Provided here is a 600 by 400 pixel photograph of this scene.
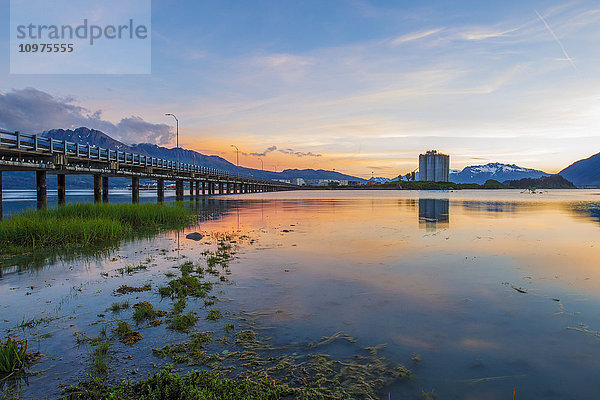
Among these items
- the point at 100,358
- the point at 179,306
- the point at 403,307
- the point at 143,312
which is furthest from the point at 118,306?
the point at 403,307

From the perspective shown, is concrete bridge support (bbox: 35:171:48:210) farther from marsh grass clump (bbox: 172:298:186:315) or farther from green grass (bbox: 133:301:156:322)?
green grass (bbox: 133:301:156:322)

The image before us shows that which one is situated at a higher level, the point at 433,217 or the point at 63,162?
the point at 63,162

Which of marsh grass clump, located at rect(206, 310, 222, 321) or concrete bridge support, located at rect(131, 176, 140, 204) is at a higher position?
concrete bridge support, located at rect(131, 176, 140, 204)

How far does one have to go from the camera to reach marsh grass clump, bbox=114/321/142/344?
626 centimetres

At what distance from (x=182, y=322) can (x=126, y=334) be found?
1.02 meters

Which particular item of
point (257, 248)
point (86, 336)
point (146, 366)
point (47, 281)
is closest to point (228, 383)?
→ point (146, 366)

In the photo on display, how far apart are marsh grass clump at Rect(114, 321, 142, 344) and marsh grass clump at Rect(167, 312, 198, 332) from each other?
66 cm

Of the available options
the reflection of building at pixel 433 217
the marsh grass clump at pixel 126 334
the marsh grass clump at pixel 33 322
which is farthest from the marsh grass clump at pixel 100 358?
the reflection of building at pixel 433 217

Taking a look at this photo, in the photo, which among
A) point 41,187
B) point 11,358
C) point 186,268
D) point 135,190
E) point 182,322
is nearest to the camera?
point 11,358

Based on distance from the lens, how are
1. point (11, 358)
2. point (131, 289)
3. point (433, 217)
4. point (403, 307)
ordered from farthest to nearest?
1. point (433, 217)
2. point (131, 289)
3. point (403, 307)
4. point (11, 358)

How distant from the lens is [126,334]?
6500 mm

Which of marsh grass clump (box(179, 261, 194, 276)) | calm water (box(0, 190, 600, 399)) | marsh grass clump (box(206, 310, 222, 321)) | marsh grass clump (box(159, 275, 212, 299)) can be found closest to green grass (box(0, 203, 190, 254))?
calm water (box(0, 190, 600, 399))

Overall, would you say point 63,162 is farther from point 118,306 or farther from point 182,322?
point 182,322

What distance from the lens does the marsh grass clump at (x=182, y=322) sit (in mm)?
6852
